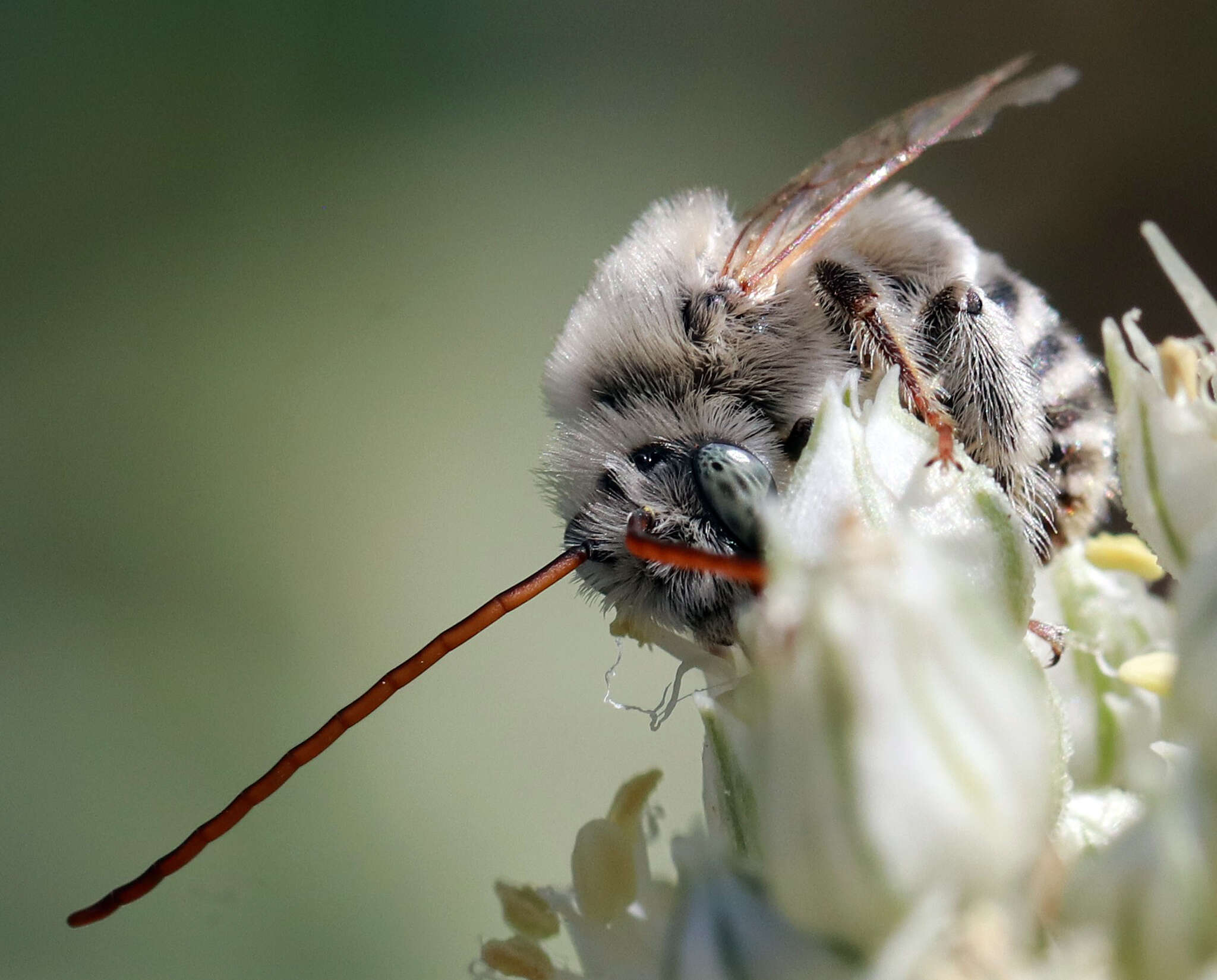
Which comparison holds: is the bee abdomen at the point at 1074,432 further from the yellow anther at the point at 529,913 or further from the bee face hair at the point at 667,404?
the yellow anther at the point at 529,913

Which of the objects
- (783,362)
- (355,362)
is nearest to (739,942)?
(783,362)

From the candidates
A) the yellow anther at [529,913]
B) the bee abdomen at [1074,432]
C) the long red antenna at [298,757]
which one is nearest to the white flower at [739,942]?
the long red antenna at [298,757]

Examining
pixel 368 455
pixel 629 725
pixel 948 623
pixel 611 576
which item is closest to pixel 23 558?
pixel 368 455

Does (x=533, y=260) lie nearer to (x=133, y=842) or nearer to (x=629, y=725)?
(x=629, y=725)

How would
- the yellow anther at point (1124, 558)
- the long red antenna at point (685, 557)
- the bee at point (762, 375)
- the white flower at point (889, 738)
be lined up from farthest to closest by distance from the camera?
the yellow anther at point (1124, 558) → the bee at point (762, 375) → the long red antenna at point (685, 557) → the white flower at point (889, 738)

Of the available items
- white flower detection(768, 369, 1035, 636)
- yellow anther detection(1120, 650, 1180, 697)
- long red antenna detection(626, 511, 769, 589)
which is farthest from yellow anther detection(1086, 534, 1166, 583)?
long red antenna detection(626, 511, 769, 589)

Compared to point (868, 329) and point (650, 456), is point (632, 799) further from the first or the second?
point (868, 329)
